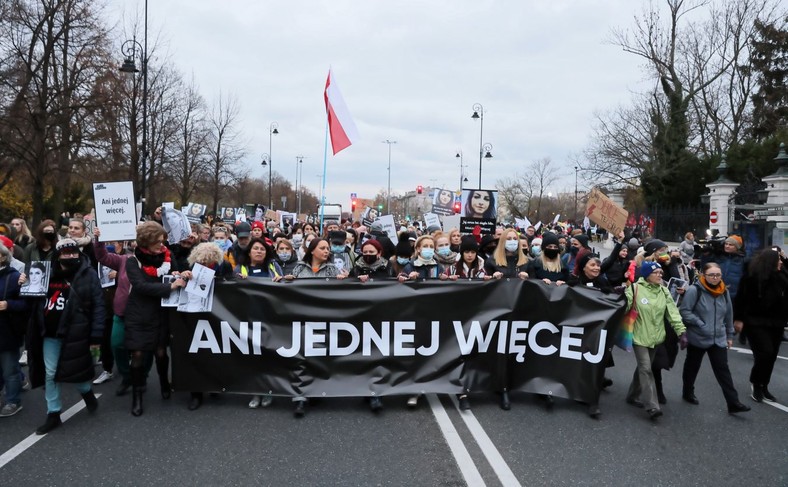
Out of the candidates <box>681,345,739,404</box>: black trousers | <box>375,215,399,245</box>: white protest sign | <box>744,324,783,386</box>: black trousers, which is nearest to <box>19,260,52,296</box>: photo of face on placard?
<box>681,345,739,404</box>: black trousers

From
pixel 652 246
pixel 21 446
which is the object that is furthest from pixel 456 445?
pixel 652 246

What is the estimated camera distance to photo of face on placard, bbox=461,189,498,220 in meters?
14.4

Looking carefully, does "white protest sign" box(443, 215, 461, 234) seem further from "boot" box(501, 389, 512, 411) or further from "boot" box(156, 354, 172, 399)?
"boot" box(156, 354, 172, 399)

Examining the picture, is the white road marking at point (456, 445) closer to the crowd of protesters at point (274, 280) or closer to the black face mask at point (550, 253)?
the crowd of protesters at point (274, 280)

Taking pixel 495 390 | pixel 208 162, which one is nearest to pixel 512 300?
pixel 495 390

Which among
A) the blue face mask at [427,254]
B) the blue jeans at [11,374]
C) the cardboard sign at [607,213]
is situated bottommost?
A: the blue jeans at [11,374]

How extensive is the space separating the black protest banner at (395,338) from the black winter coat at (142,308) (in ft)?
0.72

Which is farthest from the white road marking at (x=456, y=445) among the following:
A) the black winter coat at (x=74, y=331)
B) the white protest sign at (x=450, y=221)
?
the white protest sign at (x=450, y=221)

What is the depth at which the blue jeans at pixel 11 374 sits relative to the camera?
212 inches

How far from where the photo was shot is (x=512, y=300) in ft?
19.2

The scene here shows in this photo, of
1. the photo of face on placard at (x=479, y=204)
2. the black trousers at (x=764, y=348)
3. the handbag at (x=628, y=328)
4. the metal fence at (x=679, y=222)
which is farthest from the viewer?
the metal fence at (x=679, y=222)

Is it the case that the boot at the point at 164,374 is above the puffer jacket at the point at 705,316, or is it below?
below

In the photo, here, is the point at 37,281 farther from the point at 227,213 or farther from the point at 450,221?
the point at 227,213

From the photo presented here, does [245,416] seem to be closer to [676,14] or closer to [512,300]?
[512,300]
